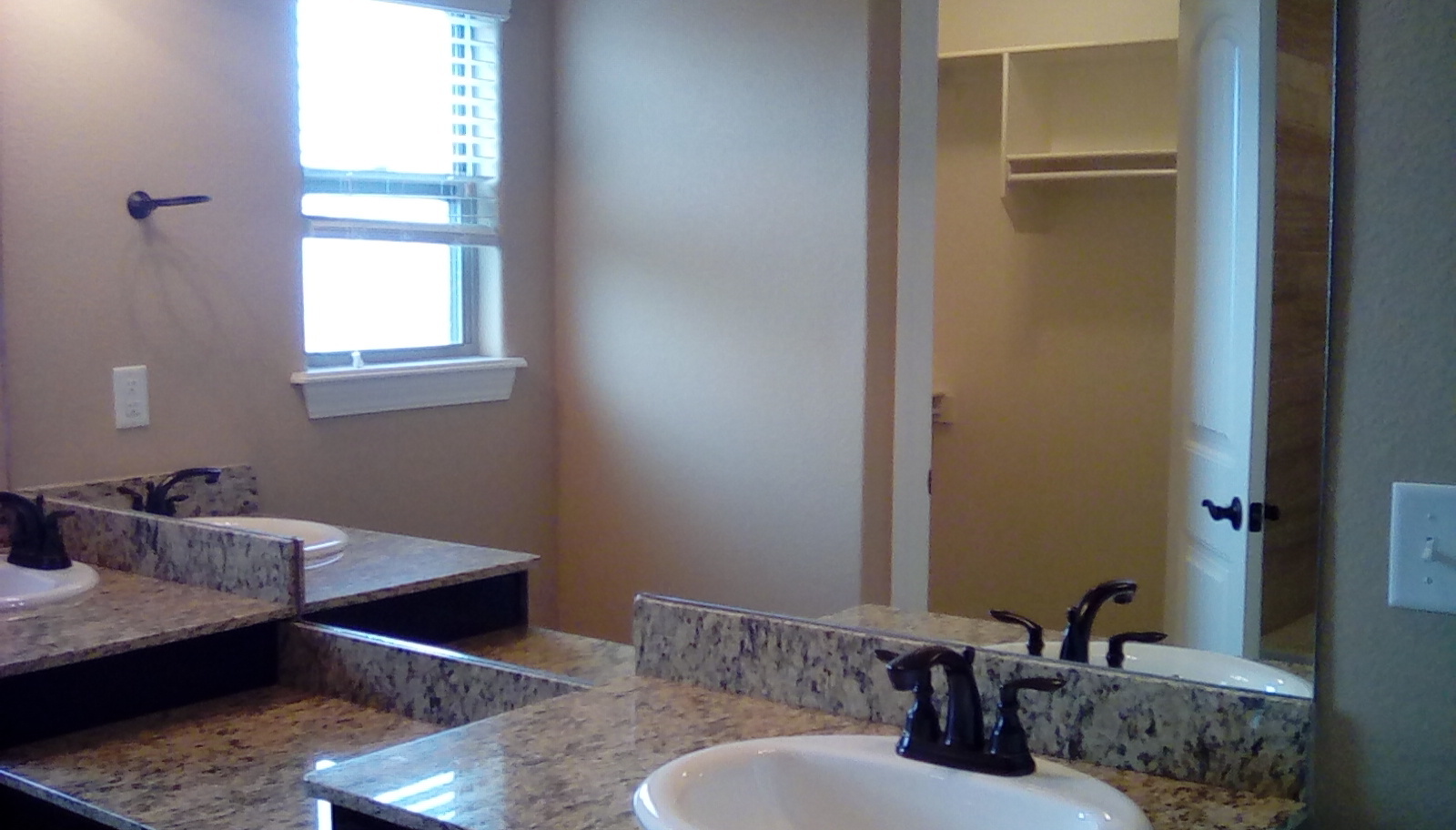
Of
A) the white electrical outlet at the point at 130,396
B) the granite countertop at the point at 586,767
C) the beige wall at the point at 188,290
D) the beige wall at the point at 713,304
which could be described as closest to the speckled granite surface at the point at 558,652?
the beige wall at the point at 713,304

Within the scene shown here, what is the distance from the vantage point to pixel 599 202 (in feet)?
6.54

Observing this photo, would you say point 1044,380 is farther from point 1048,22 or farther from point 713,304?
point 713,304

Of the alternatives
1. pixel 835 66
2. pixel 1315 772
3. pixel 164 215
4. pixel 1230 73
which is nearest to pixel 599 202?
pixel 835 66

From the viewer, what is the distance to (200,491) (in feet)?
7.21

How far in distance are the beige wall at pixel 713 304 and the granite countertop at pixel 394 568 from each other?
133 millimetres

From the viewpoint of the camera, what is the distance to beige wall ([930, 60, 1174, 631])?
1.48 m

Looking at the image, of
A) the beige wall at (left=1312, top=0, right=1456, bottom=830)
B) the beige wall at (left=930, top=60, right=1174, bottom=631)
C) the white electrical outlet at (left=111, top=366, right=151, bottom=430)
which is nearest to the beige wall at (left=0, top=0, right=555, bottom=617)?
the white electrical outlet at (left=111, top=366, right=151, bottom=430)

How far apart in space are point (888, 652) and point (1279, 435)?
0.47 metres

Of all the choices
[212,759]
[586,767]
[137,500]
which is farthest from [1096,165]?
[137,500]

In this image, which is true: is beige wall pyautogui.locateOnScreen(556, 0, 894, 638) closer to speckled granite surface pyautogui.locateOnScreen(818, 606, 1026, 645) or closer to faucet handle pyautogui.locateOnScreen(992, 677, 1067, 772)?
speckled granite surface pyautogui.locateOnScreen(818, 606, 1026, 645)

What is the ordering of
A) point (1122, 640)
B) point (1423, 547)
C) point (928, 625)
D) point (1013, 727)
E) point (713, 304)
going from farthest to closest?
point (713, 304)
point (928, 625)
point (1122, 640)
point (1013, 727)
point (1423, 547)

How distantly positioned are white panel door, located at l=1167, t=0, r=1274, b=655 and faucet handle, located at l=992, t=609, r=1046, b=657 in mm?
144

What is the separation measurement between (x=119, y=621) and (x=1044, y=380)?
1.36m

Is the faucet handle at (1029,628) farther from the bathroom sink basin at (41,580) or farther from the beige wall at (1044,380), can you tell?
the bathroom sink basin at (41,580)
